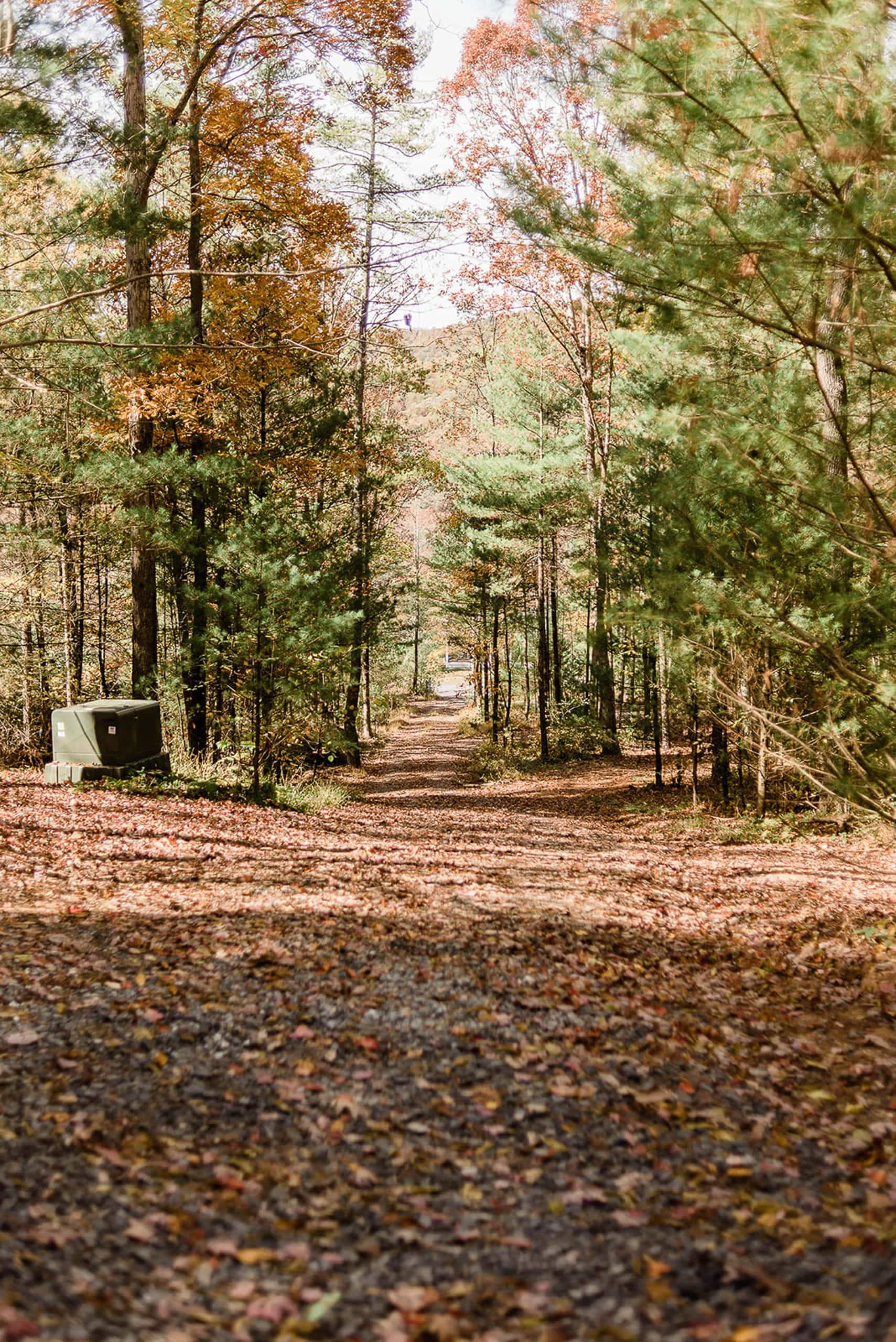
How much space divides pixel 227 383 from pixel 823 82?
30.1ft

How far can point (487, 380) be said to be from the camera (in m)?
24.3

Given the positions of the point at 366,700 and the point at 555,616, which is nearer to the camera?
the point at 555,616

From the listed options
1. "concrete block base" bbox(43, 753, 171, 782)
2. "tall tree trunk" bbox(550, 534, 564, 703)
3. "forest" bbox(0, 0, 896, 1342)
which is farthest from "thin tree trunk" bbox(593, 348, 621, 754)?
"concrete block base" bbox(43, 753, 171, 782)

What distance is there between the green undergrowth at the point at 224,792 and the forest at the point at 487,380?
46 centimetres

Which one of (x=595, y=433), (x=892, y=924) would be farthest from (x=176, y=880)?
(x=595, y=433)

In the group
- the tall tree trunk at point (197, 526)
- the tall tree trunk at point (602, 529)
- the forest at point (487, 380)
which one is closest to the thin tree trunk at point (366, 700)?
the forest at point (487, 380)

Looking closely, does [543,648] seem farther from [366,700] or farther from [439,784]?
[366,700]

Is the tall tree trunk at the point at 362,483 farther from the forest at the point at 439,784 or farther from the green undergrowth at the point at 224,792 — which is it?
the green undergrowth at the point at 224,792

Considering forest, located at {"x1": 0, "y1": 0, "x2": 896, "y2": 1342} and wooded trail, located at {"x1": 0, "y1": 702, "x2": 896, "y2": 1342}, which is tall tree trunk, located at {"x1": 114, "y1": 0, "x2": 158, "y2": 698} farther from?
wooded trail, located at {"x1": 0, "y1": 702, "x2": 896, "y2": 1342}

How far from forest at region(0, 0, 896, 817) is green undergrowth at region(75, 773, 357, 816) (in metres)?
0.46

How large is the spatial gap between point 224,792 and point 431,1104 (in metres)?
7.43

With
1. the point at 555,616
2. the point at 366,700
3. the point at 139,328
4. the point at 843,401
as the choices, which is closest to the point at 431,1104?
the point at 843,401

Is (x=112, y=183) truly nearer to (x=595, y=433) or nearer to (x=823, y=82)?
(x=823, y=82)

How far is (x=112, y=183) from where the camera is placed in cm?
825
